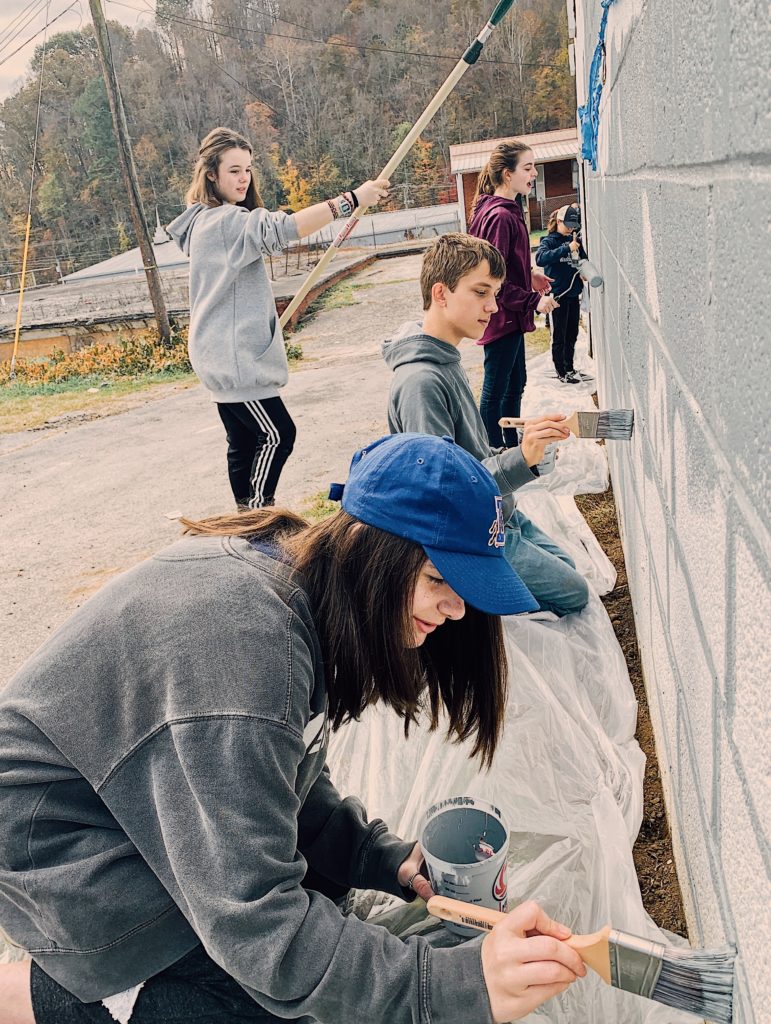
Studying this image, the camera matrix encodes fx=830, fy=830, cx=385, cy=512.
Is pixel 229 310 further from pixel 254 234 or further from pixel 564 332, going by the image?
pixel 564 332

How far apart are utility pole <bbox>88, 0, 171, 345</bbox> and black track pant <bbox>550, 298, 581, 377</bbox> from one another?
323 inches

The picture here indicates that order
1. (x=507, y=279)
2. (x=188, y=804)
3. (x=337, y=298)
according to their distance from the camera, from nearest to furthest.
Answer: (x=188, y=804)
(x=507, y=279)
(x=337, y=298)

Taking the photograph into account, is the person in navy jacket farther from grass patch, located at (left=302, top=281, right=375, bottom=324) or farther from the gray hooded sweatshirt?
grass patch, located at (left=302, top=281, right=375, bottom=324)

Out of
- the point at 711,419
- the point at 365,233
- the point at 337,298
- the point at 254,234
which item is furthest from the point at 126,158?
the point at 365,233

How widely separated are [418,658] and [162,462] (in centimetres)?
542

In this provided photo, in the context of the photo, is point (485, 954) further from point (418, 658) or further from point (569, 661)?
point (569, 661)

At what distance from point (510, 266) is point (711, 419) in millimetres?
3771

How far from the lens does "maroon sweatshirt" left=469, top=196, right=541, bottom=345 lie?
439 cm

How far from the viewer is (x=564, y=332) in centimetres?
632

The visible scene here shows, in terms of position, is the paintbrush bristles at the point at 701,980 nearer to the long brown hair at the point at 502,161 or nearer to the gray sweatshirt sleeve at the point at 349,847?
the gray sweatshirt sleeve at the point at 349,847

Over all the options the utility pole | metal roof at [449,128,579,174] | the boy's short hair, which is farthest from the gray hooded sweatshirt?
metal roof at [449,128,579,174]

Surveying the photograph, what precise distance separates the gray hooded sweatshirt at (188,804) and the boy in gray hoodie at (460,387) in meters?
1.47

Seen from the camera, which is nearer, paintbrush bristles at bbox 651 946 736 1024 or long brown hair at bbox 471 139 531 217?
paintbrush bristles at bbox 651 946 736 1024

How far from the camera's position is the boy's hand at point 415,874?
5.57ft
